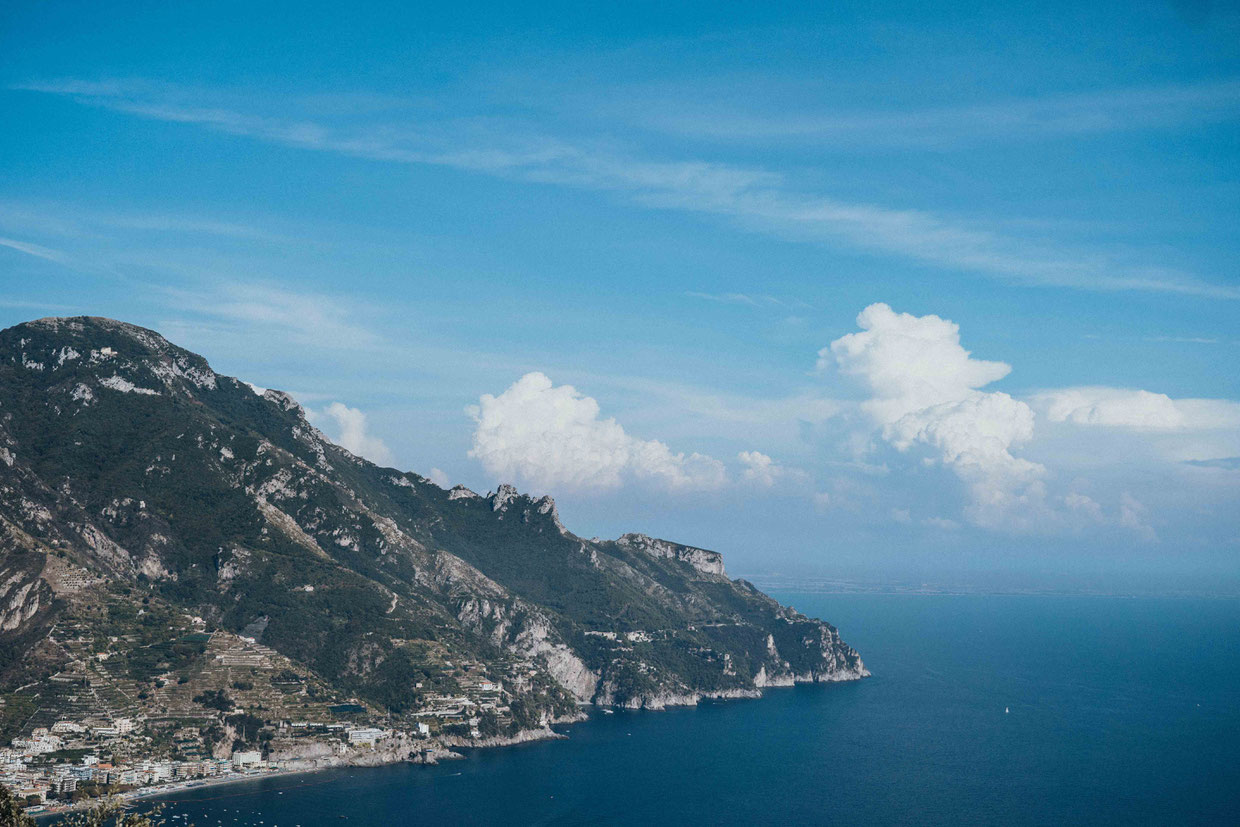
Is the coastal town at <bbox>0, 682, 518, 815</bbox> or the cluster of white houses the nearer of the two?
the cluster of white houses

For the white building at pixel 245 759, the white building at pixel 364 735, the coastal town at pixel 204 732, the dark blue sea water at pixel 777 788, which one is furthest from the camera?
the white building at pixel 364 735

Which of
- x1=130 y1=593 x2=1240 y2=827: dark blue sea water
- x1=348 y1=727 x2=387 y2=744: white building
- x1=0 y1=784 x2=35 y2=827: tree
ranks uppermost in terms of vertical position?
x1=0 y1=784 x2=35 y2=827: tree

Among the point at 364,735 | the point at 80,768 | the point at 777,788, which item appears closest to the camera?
the point at 80,768

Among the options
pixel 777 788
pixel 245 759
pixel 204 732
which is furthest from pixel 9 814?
pixel 777 788

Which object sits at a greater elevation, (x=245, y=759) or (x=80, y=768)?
(x=80, y=768)

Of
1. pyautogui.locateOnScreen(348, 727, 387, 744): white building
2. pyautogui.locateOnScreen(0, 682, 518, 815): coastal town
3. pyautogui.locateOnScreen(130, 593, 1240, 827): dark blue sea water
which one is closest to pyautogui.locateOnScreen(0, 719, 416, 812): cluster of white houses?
pyautogui.locateOnScreen(0, 682, 518, 815): coastal town

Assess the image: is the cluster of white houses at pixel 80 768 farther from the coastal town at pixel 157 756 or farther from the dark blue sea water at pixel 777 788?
the dark blue sea water at pixel 777 788

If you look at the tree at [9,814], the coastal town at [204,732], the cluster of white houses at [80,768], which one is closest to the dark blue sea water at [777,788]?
the cluster of white houses at [80,768]

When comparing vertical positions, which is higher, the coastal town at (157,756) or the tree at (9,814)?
the tree at (9,814)

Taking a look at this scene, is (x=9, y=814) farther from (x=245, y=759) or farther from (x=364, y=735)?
(x=364, y=735)

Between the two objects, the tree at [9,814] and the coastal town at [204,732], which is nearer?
the tree at [9,814]

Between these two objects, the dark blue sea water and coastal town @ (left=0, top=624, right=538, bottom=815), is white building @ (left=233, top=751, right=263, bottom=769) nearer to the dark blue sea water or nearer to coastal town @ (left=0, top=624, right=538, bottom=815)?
coastal town @ (left=0, top=624, right=538, bottom=815)
